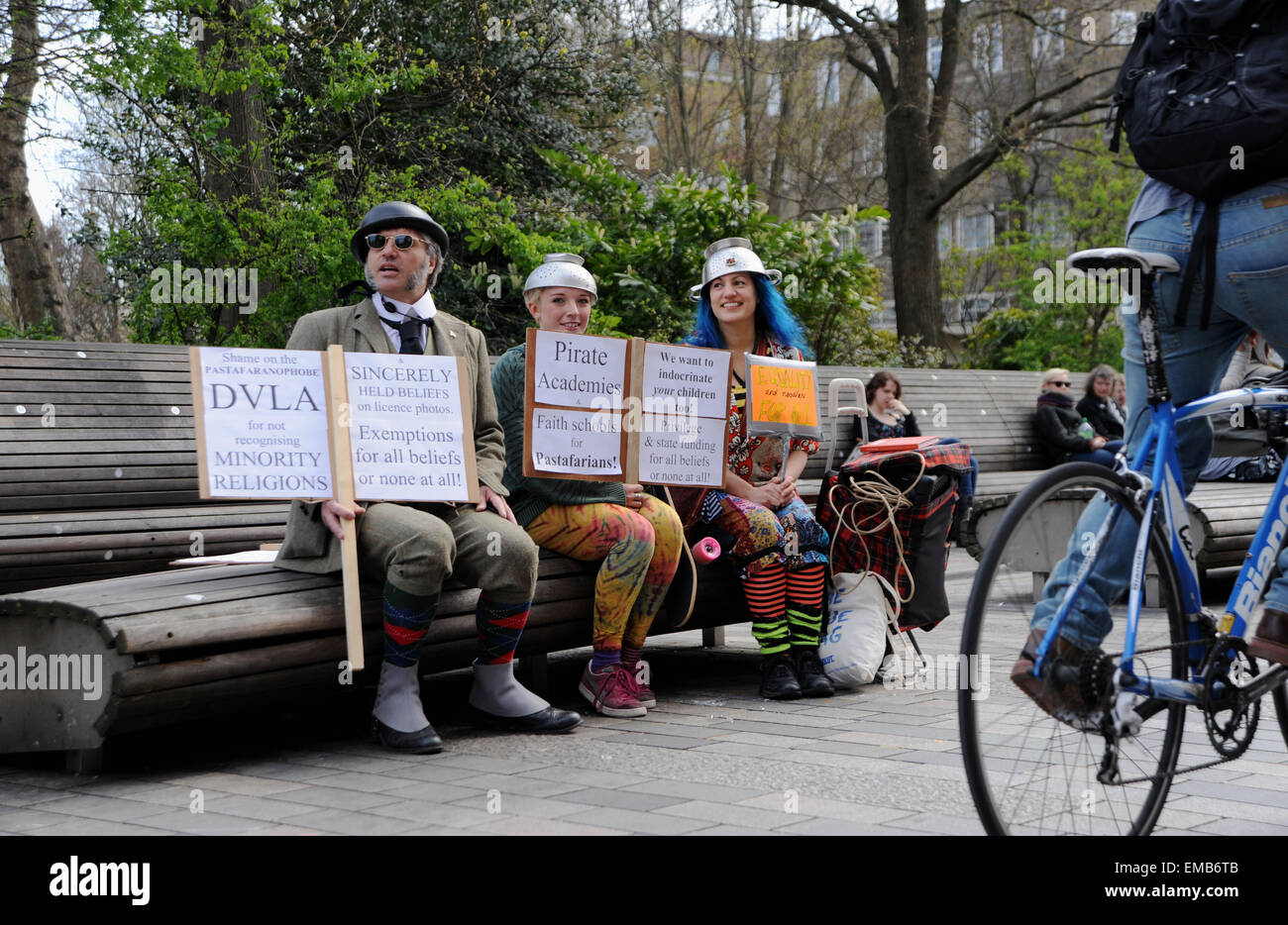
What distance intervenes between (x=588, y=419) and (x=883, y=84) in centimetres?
1704

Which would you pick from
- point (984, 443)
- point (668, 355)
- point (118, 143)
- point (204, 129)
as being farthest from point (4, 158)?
point (668, 355)

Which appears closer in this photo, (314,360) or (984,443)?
(314,360)

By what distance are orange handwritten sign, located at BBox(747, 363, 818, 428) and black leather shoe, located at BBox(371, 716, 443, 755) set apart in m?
1.98

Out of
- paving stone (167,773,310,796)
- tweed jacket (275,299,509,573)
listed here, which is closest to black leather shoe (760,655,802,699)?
tweed jacket (275,299,509,573)

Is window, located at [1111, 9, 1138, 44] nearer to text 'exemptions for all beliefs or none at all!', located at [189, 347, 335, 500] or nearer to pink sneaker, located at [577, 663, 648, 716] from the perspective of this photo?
pink sneaker, located at [577, 663, 648, 716]

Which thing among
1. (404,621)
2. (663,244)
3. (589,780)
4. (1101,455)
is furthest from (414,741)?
(1101,455)

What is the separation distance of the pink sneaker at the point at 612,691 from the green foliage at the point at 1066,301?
633 inches

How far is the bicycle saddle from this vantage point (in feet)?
10.6

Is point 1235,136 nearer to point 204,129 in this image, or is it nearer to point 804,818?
point 804,818

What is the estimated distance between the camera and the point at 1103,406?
42.4 feet

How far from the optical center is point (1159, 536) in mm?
3229

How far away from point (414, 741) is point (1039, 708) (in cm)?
217

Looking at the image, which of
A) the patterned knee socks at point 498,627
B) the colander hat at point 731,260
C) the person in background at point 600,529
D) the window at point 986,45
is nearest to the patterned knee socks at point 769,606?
the person in background at point 600,529

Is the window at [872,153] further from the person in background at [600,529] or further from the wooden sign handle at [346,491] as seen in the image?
the wooden sign handle at [346,491]
